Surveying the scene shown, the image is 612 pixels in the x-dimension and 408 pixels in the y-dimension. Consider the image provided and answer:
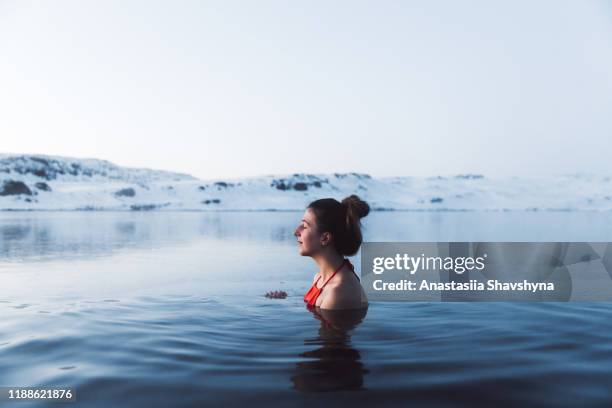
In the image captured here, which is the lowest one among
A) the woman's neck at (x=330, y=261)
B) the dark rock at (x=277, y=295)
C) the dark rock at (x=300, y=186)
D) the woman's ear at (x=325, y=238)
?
the dark rock at (x=277, y=295)

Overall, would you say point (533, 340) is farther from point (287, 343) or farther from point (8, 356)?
point (8, 356)

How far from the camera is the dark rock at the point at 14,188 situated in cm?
9260

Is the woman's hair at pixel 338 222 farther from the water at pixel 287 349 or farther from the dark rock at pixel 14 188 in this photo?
the dark rock at pixel 14 188

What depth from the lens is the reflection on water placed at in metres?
3.46

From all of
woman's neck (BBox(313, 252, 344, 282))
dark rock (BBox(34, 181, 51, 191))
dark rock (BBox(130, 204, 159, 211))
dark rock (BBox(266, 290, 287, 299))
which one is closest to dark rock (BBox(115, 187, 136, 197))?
dark rock (BBox(130, 204, 159, 211))

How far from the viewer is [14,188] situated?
95.5 meters

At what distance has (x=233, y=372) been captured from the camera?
12.3 ft

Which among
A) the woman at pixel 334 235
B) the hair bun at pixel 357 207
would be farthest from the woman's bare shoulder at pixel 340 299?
the hair bun at pixel 357 207

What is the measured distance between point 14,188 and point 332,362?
10857 centimetres

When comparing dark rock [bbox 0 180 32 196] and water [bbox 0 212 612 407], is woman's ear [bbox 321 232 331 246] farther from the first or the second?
dark rock [bbox 0 180 32 196]

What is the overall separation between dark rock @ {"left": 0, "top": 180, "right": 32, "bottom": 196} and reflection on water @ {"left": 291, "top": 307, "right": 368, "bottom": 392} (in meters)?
102

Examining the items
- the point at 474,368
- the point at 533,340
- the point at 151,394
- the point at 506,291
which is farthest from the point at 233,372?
the point at 506,291

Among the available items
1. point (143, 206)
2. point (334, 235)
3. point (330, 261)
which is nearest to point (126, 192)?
point (143, 206)

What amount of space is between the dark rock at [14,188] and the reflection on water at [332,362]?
4016 inches
